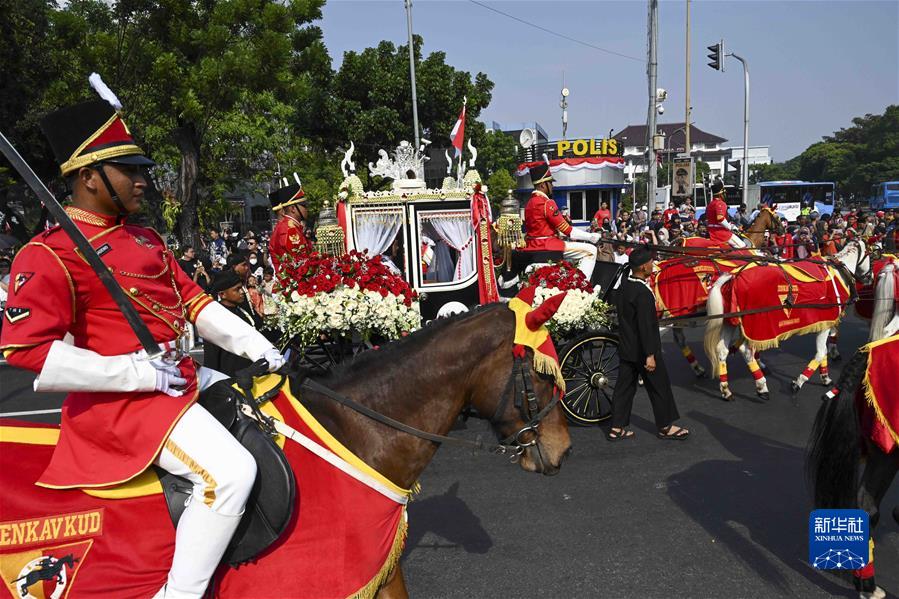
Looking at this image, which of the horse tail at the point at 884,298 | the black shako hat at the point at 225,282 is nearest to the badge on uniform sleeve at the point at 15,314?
the black shako hat at the point at 225,282

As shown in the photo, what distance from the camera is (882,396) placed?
11.7 ft

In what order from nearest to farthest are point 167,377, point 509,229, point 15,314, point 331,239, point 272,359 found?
point 15,314 → point 167,377 → point 272,359 → point 331,239 → point 509,229

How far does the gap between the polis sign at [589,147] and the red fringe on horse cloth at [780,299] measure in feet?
104

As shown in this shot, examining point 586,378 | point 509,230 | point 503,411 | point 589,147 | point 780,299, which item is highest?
point 589,147

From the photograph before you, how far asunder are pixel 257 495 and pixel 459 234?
648cm

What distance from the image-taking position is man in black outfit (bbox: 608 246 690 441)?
6.41 metres

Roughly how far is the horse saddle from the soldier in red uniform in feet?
14.3

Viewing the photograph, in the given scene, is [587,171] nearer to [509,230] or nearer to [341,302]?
[509,230]

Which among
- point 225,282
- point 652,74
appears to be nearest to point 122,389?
point 225,282

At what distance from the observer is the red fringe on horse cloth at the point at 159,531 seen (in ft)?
7.52

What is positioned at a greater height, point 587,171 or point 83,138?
point 587,171

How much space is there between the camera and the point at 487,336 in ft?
9.78

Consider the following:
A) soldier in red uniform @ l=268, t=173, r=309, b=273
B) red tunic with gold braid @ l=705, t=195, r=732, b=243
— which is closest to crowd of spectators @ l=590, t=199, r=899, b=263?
red tunic with gold braid @ l=705, t=195, r=732, b=243

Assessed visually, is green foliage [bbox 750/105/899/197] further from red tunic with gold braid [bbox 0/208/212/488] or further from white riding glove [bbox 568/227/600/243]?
red tunic with gold braid [bbox 0/208/212/488]
